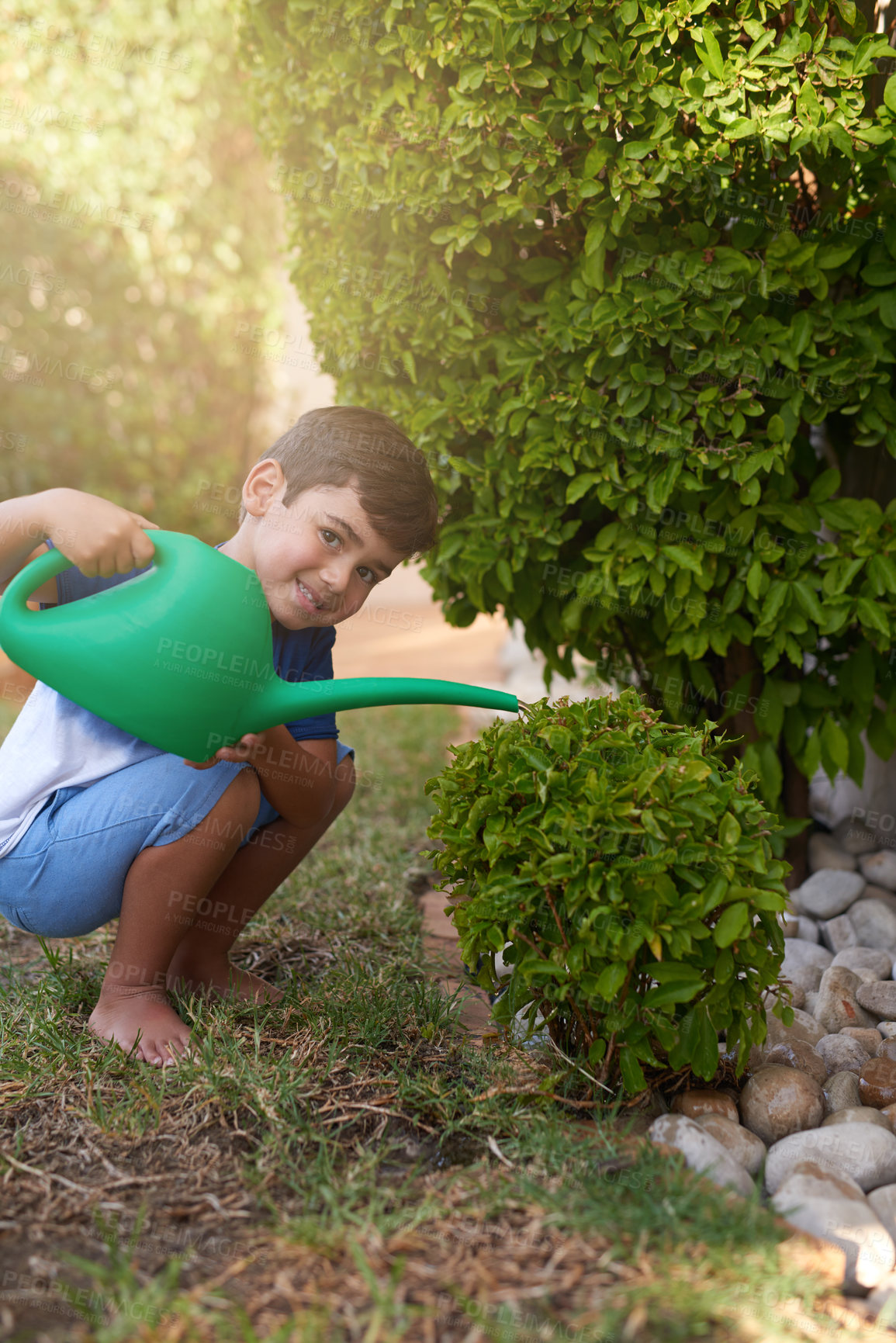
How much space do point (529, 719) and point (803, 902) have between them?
4.27ft

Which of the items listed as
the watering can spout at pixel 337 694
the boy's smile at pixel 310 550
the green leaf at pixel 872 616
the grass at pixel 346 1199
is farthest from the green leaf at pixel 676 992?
the green leaf at pixel 872 616

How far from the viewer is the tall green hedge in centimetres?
198

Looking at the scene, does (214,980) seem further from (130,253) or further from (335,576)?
(130,253)

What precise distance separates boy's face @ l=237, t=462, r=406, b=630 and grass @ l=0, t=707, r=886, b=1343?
2.55ft

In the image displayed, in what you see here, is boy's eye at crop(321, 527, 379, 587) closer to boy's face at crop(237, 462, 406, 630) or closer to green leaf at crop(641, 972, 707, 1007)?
boy's face at crop(237, 462, 406, 630)

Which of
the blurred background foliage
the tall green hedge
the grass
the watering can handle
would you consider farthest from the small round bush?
the blurred background foliage

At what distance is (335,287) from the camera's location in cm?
248

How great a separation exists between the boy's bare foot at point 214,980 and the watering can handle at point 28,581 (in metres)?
0.81

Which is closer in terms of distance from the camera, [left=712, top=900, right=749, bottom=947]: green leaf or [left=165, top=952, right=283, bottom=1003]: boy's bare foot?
[left=712, top=900, right=749, bottom=947]: green leaf

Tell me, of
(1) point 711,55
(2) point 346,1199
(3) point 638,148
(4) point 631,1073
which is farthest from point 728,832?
(1) point 711,55

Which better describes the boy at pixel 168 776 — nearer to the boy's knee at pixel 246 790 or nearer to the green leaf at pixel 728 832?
the boy's knee at pixel 246 790

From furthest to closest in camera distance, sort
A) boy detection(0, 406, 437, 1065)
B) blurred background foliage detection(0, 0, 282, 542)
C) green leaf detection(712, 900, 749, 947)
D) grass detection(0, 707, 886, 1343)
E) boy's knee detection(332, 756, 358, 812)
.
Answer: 1. blurred background foliage detection(0, 0, 282, 542)
2. boy's knee detection(332, 756, 358, 812)
3. boy detection(0, 406, 437, 1065)
4. green leaf detection(712, 900, 749, 947)
5. grass detection(0, 707, 886, 1343)

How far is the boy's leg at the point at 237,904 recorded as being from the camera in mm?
2010

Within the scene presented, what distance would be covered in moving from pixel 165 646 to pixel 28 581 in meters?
0.24
